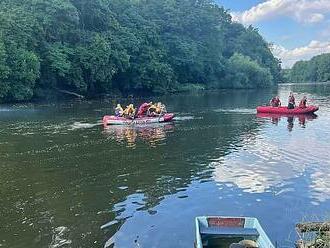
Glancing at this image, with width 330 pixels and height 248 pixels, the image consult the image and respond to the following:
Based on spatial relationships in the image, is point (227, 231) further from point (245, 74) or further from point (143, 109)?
point (245, 74)

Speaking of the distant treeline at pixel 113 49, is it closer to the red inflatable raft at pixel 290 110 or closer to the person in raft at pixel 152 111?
the person in raft at pixel 152 111

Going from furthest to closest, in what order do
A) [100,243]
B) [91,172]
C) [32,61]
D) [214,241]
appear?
[32,61], [91,172], [100,243], [214,241]

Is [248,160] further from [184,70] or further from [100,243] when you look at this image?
[184,70]

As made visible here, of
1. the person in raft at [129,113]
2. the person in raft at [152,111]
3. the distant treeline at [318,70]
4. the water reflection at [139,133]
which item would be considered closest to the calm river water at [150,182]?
the water reflection at [139,133]

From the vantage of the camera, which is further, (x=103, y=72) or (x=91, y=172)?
(x=103, y=72)

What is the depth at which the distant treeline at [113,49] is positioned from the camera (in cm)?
4759

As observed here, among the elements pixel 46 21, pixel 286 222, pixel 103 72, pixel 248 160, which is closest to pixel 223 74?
pixel 103 72

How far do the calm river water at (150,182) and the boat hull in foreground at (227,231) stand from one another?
2.47 feet

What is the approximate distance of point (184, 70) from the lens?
82.2 m

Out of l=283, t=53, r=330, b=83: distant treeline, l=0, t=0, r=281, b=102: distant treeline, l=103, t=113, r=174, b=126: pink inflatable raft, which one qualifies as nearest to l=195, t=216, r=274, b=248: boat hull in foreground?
l=103, t=113, r=174, b=126: pink inflatable raft

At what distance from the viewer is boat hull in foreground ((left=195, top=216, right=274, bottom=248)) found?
9.51 m

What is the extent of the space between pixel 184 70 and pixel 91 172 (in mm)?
66550

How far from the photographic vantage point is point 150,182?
618 inches

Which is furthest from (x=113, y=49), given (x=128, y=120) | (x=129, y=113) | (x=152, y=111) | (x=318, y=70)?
(x=318, y=70)
